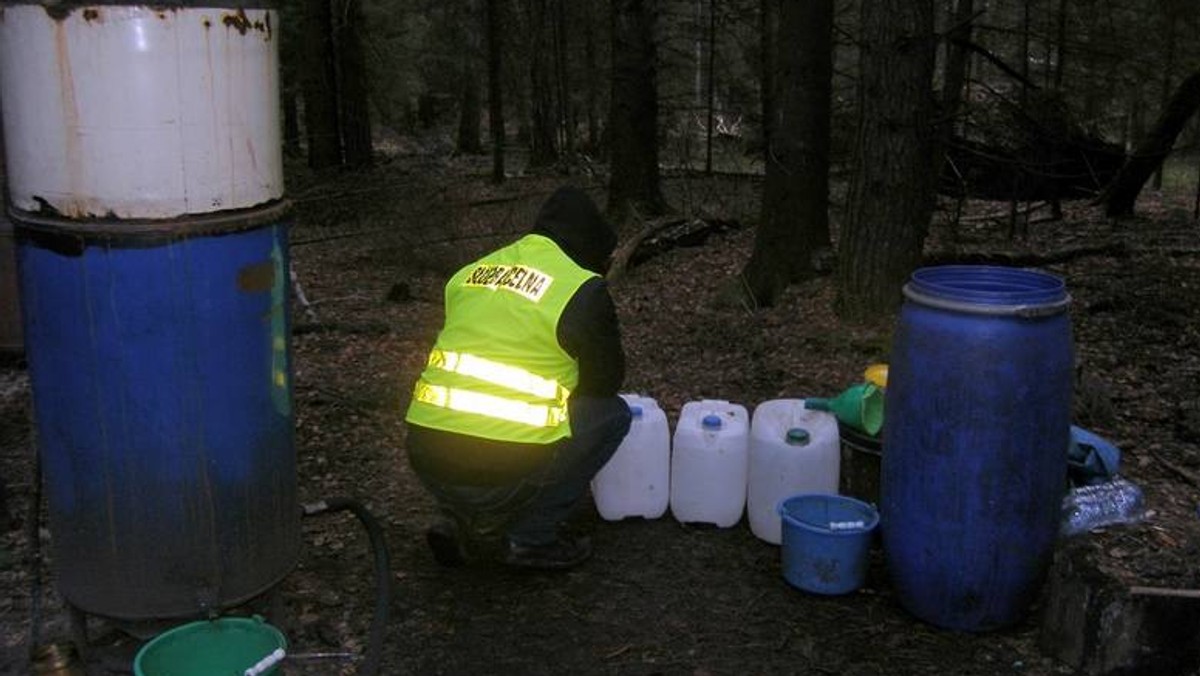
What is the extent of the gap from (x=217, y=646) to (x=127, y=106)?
1496 millimetres

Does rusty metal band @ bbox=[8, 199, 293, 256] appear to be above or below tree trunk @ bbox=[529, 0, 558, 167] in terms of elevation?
below

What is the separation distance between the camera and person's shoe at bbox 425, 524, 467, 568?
4.19m

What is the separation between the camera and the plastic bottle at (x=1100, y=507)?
3881 mm

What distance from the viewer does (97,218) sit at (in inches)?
113

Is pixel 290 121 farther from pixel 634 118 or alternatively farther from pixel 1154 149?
pixel 1154 149

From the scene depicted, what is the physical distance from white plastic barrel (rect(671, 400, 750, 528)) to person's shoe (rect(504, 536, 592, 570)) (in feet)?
1.69

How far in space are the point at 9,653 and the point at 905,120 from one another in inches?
225

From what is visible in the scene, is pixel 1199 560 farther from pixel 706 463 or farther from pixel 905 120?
pixel 905 120

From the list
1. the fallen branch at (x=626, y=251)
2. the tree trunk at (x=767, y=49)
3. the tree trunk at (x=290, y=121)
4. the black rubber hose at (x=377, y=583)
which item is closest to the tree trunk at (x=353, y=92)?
the tree trunk at (x=290, y=121)

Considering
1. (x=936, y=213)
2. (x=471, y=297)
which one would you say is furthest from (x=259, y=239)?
(x=936, y=213)

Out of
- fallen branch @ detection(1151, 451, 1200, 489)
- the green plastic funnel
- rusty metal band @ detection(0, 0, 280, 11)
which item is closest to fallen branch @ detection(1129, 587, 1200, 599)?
the green plastic funnel

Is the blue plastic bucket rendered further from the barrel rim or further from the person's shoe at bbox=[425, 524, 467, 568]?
the person's shoe at bbox=[425, 524, 467, 568]

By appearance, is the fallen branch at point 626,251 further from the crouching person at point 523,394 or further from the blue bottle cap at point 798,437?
the crouching person at point 523,394

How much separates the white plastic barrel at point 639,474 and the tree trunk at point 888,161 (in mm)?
3021
